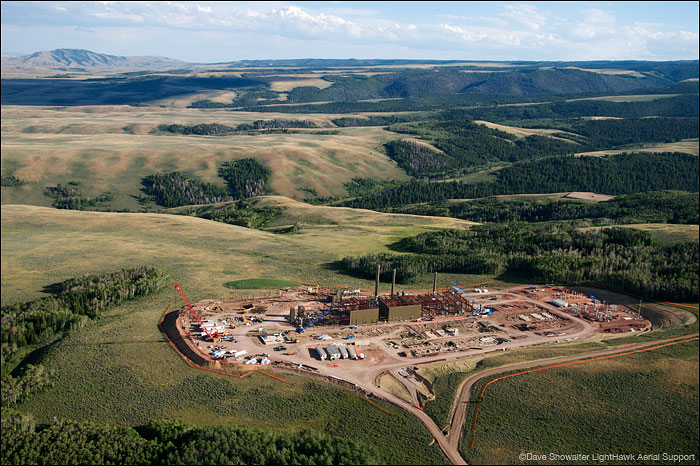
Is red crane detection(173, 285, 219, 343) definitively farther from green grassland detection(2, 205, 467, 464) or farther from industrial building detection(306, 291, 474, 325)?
industrial building detection(306, 291, 474, 325)

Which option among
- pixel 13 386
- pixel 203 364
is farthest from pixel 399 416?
pixel 13 386

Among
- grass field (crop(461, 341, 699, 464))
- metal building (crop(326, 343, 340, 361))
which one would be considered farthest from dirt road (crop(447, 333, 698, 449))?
metal building (crop(326, 343, 340, 361))

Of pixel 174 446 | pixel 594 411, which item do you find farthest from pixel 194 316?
pixel 594 411

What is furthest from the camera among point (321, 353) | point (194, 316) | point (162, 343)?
point (194, 316)

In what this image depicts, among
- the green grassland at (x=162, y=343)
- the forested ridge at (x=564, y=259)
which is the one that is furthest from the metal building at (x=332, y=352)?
the forested ridge at (x=564, y=259)

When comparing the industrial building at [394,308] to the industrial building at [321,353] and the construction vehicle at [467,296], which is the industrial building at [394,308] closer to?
the construction vehicle at [467,296]

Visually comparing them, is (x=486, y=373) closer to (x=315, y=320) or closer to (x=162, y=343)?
(x=315, y=320)
